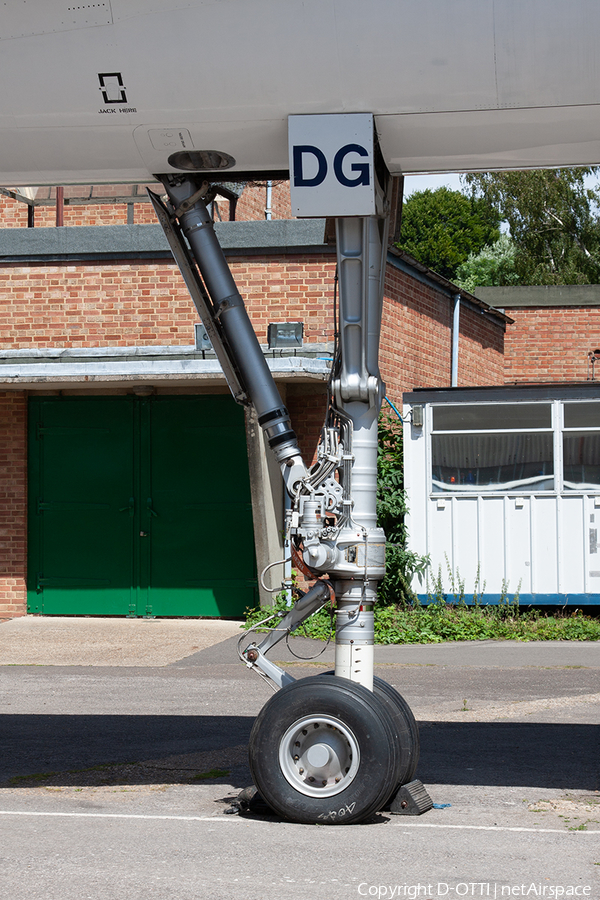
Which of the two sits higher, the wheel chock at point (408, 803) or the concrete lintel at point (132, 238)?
the concrete lintel at point (132, 238)

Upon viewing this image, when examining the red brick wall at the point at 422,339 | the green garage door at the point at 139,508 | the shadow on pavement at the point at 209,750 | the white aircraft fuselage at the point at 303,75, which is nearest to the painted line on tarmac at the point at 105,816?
the shadow on pavement at the point at 209,750

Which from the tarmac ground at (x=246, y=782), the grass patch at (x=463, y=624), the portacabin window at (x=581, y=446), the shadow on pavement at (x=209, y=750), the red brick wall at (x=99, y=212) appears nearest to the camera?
the tarmac ground at (x=246, y=782)

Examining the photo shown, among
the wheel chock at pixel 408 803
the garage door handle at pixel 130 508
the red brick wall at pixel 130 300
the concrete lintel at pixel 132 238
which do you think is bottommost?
the wheel chock at pixel 408 803

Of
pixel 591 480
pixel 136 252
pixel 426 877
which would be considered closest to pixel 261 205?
pixel 136 252

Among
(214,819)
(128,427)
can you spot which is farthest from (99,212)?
(214,819)

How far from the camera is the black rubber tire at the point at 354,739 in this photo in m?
5.08

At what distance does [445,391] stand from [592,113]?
8.37m

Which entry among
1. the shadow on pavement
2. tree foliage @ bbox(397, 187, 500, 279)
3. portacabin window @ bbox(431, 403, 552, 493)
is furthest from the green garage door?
tree foliage @ bbox(397, 187, 500, 279)

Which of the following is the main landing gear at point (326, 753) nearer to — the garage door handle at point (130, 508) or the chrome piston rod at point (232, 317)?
the chrome piston rod at point (232, 317)

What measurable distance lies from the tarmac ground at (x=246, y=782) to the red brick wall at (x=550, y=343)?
12974mm

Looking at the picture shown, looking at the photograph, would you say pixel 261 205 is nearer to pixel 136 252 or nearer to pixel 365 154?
pixel 136 252

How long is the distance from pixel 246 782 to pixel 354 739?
4.95ft

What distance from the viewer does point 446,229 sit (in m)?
55.4

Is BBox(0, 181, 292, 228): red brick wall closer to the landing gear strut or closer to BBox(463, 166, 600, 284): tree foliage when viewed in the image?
the landing gear strut
